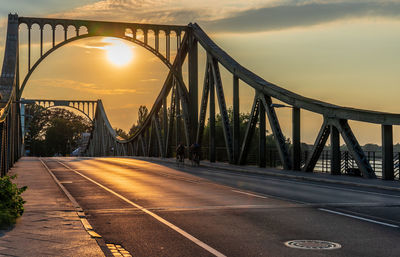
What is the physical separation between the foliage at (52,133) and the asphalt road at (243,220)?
148m

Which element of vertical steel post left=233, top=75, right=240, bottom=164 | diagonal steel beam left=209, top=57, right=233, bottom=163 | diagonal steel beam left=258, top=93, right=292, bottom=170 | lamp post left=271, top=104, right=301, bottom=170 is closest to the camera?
lamp post left=271, top=104, right=301, bottom=170

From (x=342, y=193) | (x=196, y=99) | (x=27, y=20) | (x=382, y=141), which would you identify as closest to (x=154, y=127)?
(x=196, y=99)

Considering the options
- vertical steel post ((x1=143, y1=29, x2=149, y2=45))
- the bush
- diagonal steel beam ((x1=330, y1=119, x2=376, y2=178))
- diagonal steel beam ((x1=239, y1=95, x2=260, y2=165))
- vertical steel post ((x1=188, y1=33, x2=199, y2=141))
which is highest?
vertical steel post ((x1=143, y1=29, x2=149, y2=45))

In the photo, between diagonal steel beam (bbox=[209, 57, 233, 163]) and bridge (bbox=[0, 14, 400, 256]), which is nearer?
bridge (bbox=[0, 14, 400, 256])

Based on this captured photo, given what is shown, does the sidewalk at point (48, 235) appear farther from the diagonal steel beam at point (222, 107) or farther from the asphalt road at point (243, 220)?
the diagonal steel beam at point (222, 107)

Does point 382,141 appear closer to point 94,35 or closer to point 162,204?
point 162,204

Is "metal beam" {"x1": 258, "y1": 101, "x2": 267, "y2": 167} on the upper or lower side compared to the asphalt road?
upper

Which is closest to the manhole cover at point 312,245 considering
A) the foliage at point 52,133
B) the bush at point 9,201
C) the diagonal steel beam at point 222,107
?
the bush at point 9,201

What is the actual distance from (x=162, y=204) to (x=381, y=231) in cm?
589

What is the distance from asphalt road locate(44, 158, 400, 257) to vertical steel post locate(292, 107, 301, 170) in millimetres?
10655

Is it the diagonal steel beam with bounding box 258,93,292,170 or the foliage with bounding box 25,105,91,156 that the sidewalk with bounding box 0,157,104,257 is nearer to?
the diagonal steel beam with bounding box 258,93,292,170

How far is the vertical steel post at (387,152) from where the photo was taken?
2159cm

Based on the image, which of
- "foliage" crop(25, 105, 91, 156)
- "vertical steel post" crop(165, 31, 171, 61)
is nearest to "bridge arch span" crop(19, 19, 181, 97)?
"vertical steel post" crop(165, 31, 171, 61)

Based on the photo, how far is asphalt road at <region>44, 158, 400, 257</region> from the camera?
822cm
